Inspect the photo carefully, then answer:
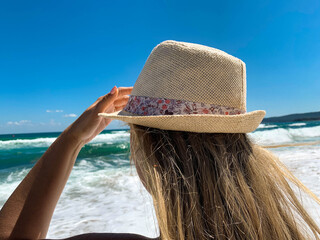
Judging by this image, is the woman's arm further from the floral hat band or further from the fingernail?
the floral hat band

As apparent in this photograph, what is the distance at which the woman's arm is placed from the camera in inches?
47.5

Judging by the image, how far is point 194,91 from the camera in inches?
39.2

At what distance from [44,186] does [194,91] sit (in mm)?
939

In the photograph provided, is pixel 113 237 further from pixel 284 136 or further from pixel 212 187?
pixel 284 136

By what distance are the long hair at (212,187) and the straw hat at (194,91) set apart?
0.07m

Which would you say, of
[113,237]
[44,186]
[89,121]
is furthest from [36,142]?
[113,237]

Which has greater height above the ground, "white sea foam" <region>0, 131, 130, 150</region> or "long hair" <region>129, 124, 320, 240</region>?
"long hair" <region>129, 124, 320, 240</region>

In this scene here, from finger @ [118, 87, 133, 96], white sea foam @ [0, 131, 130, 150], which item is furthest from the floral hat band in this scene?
white sea foam @ [0, 131, 130, 150]

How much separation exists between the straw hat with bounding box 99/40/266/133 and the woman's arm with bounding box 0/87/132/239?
566 mm

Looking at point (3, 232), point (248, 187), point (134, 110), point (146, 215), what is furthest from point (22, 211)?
point (146, 215)

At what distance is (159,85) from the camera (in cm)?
103

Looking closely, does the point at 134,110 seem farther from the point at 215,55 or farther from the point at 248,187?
the point at 248,187

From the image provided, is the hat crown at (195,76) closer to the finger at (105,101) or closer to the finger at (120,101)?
the finger at (105,101)

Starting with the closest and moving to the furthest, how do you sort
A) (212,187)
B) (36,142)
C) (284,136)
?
(212,187)
(284,136)
(36,142)
